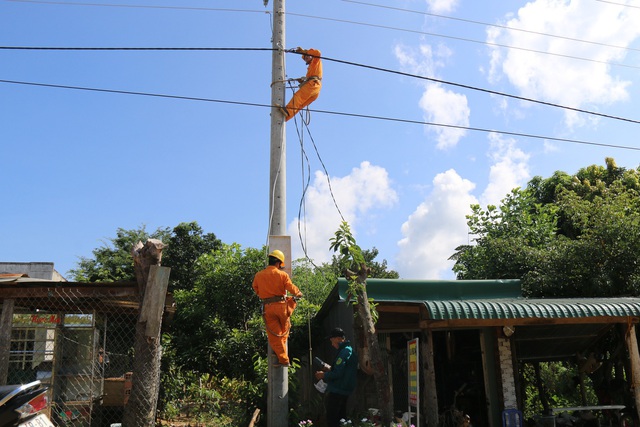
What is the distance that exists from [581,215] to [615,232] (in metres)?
1.27

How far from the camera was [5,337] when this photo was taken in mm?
6223

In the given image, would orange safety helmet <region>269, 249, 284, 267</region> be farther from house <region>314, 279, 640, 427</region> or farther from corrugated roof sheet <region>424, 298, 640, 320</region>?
corrugated roof sheet <region>424, 298, 640, 320</region>

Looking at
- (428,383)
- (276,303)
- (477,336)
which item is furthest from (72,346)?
(477,336)

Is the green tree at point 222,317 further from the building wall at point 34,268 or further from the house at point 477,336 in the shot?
the building wall at point 34,268

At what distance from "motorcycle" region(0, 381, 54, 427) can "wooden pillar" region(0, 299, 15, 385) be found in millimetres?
1608

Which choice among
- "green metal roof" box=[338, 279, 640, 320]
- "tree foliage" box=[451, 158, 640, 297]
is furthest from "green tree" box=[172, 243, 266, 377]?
"tree foliage" box=[451, 158, 640, 297]

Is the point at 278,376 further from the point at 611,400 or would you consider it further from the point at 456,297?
the point at 611,400

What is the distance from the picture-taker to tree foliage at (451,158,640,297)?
13.3 meters

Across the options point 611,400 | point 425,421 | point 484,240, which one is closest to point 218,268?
point 425,421

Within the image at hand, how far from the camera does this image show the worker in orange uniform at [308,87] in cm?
845

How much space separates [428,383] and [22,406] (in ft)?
19.8

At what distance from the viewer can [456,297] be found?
1021 centimetres

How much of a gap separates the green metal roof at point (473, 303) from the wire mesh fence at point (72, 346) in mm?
3740

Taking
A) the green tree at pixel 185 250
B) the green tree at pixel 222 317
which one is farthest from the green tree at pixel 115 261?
the green tree at pixel 222 317
